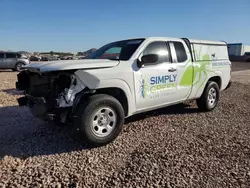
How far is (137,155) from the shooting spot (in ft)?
11.9

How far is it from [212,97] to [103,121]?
12.1ft

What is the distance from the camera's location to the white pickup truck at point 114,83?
373 cm

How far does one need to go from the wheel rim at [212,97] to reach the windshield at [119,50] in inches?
106

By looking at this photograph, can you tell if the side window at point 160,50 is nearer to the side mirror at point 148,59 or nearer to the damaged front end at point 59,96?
the side mirror at point 148,59

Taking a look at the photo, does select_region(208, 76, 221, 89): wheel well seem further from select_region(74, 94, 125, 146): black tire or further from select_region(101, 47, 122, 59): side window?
select_region(74, 94, 125, 146): black tire

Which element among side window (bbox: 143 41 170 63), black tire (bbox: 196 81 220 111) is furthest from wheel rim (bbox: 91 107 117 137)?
black tire (bbox: 196 81 220 111)

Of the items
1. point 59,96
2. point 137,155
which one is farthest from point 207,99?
point 59,96

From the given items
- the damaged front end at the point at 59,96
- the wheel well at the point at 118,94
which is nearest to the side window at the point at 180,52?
the wheel well at the point at 118,94

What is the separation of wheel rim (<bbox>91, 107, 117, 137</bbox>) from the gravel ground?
275 millimetres

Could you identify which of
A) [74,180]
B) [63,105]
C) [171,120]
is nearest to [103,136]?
[63,105]

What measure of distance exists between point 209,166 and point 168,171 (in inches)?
24.3

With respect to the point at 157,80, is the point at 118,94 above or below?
below

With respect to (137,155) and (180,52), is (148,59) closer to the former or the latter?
(180,52)

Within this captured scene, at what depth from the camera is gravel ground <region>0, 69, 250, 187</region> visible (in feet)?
9.62
